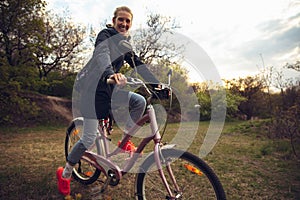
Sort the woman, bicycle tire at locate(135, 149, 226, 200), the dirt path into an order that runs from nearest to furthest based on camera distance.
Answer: bicycle tire at locate(135, 149, 226, 200) → the woman → the dirt path

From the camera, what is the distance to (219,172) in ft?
11.8

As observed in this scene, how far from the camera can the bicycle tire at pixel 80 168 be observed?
291 cm

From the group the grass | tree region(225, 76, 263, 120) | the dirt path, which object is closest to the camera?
the grass

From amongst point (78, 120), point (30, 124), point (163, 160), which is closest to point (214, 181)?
point (163, 160)

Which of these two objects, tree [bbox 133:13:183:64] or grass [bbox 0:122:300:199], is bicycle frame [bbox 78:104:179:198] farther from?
tree [bbox 133:13:183:64]

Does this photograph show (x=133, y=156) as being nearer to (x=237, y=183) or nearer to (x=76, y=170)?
(x=76, y=170)

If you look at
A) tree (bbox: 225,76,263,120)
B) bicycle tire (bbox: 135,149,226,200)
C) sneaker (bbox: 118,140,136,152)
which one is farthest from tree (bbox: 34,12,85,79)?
bicycle tire (bbox: 135,149,226,200)

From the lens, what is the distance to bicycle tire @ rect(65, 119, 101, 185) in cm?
291

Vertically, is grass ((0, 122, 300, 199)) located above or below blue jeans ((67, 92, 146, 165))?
below

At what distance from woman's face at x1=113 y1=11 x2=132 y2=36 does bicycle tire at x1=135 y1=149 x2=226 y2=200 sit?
1306mm

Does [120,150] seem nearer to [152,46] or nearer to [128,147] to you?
[128,147]

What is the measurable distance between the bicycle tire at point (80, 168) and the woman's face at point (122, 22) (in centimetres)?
121

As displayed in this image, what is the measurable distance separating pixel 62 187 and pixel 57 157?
199 centimetres

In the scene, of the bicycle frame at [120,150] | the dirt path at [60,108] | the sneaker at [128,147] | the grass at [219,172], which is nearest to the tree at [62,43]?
the dirt path at [60,108]
